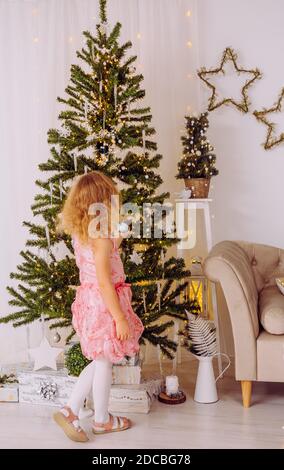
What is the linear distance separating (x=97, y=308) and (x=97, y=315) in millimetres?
31

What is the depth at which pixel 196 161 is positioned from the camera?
3.71 m

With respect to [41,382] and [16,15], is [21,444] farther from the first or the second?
[16,15]

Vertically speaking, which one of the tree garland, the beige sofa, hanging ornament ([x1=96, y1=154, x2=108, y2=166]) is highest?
the tree garland

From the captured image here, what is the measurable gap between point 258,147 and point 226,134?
0.23 m

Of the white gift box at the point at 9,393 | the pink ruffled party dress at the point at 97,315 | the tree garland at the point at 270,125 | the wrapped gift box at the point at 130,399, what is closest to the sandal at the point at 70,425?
the pink ruffled party dress at the point at 97,315

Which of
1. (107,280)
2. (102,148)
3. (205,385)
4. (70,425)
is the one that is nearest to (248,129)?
(102,148)

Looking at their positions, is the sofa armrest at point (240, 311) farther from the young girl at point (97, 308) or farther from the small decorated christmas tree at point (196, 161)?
the small decorated christmas tree at point (196, 161)

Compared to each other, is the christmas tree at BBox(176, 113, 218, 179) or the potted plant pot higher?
the christmas tree at BBox(176, 113, 218, 179)

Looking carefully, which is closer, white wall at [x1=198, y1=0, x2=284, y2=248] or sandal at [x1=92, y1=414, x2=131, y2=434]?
sandal at [x1=92, y1=414, x2=131, y2=434]

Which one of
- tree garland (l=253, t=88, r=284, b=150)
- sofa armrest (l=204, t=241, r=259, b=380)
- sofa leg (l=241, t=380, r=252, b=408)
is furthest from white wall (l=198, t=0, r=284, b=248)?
sofa leg (l=241, t=380, r=252, b=408)

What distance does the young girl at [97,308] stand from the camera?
8.73ft

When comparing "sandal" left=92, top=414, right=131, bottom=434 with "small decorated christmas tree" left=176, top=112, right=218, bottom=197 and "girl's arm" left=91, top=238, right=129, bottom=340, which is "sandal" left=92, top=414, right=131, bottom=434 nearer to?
"girl's arm" left=91, top=238, right=129, bottom=340

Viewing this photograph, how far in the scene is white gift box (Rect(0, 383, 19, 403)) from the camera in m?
3.28

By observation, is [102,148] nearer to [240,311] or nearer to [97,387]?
[240,311]
